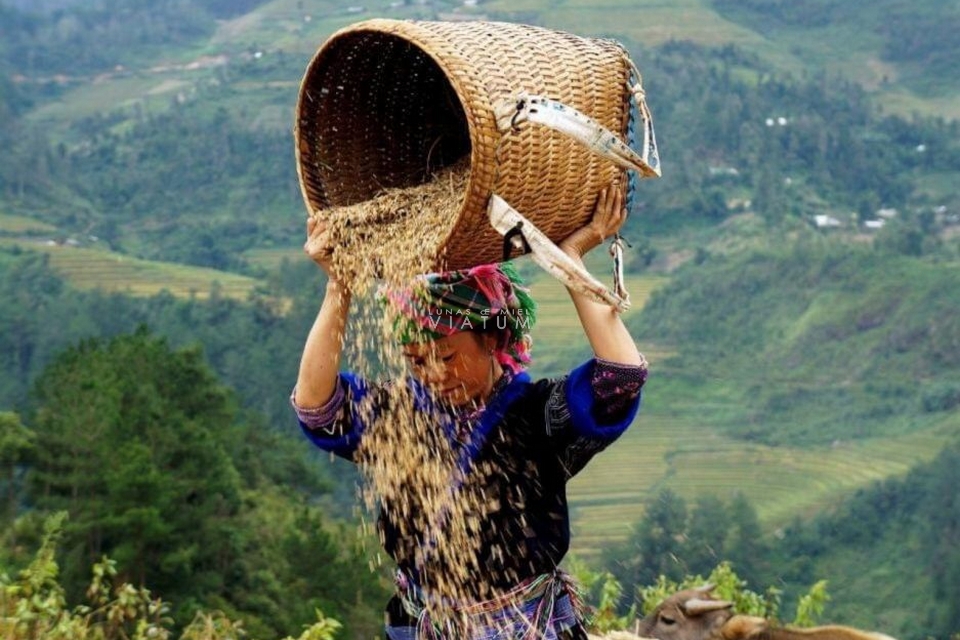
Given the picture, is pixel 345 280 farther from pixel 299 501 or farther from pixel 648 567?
pixel 299 501

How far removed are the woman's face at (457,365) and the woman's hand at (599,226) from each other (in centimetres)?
26

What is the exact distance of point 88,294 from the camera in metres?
43.1

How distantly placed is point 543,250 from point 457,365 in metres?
0.36

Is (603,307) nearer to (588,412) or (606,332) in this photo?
(606,332)

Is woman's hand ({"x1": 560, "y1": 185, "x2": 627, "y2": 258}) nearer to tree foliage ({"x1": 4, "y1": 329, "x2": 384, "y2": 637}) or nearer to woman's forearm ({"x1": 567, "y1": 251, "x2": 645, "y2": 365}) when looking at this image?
woman's forearm ({"x1": 567, "y1": 251, "x2": 645, "y2": 365})

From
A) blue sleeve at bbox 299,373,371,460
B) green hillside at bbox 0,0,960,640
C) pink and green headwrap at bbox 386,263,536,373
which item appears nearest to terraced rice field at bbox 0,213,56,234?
green hillside at bbox 0,0,960,640

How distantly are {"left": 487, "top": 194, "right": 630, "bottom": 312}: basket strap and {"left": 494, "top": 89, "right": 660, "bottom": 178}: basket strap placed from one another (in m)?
0.14

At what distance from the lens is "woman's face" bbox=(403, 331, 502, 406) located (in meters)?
3.05

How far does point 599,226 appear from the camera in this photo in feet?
9.80

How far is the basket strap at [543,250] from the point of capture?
278 centimetres

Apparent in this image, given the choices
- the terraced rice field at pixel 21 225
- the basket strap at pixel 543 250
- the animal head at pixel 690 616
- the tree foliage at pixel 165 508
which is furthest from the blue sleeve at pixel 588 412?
the terraced rice field at pixel 21 225

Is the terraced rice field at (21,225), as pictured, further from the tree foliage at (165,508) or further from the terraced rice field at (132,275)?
the tree foliage at (165,508)

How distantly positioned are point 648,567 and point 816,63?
5069cm

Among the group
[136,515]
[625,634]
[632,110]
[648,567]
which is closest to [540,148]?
[632,110]
